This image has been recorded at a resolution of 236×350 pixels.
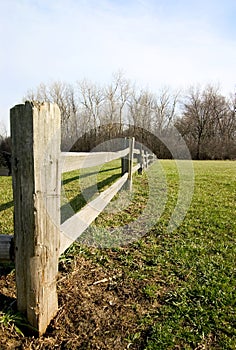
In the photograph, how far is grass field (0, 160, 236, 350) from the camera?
1533mm

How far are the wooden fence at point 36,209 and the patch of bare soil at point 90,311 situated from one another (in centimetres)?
10

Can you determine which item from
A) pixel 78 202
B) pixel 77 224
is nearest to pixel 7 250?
pixel 77 224

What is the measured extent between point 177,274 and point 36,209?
4.87ft

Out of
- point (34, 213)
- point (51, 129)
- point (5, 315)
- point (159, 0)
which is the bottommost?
point (5, 315)

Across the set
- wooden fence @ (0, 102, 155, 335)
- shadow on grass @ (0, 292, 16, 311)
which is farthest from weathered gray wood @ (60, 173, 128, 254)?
shadow on grass @ (0, 292, 16, 311)

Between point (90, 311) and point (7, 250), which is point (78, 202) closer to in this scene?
point (90, 311)

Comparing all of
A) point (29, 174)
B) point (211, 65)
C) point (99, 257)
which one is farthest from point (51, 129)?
point (211, 65)

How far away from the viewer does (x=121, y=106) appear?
2927cm

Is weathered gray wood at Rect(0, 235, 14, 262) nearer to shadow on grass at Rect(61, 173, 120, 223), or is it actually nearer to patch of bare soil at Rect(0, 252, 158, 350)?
patch of bare soil at Rect(0, 252, 158, 350)

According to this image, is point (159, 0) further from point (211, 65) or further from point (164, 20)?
point (211, 65)

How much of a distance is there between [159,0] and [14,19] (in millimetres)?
2962

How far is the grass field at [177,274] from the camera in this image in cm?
153

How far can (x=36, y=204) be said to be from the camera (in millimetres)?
1322

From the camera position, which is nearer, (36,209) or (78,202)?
(36,209)
